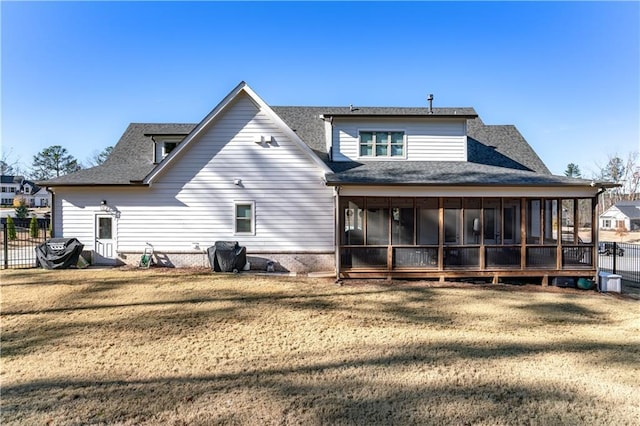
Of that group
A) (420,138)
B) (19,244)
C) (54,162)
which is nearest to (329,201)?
(420,138)

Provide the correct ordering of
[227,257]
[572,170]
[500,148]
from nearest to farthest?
[227,257]
[500,148]
[572,170]

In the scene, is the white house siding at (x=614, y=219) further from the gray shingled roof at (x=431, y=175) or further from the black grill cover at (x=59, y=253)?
the black grill cover at (x=59, y=253)

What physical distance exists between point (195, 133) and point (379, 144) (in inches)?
290

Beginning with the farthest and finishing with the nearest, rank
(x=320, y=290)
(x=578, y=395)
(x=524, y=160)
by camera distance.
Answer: (x=524, y=160)
(x=320, y=290)
(x=578, y=395)

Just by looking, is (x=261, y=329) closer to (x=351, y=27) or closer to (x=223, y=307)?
(x=223, y=307)

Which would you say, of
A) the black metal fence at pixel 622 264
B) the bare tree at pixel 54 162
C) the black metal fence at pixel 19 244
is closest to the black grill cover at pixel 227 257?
the black metal fence at pixel 19 244

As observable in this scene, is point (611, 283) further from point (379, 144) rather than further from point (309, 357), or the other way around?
point (309, 357)

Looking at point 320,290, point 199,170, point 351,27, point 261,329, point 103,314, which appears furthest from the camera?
point 351,27

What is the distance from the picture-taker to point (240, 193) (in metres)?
13.4

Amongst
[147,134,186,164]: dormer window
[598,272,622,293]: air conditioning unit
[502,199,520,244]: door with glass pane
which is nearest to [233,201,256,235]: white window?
[147,134,186,164]: dormer window

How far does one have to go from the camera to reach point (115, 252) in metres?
13.6

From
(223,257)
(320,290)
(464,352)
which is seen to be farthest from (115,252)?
(464,352)

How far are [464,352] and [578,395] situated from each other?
168 centimetres

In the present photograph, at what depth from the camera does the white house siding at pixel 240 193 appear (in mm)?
13336
